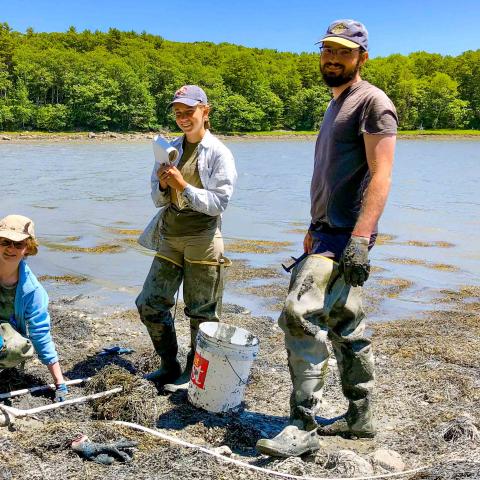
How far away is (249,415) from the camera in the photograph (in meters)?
4.70

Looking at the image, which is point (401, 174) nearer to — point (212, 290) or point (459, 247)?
point (459, 247)

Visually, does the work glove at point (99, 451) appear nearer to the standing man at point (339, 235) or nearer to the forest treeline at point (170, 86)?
the standing man at point (339, 235)

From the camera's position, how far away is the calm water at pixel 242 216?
407 inches

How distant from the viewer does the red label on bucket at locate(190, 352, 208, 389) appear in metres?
4.46

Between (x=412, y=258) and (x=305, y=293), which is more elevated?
(x=305, y=293)

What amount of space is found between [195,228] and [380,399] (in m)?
2.05

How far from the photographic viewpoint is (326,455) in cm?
388

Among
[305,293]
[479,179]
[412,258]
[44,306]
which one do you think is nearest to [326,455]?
[305,293]

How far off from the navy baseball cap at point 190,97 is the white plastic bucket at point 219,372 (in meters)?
1.71

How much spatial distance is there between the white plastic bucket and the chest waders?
0.38m

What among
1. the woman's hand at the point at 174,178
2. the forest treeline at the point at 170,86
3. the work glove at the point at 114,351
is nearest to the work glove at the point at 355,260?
the woman's hand at the point at 174,178

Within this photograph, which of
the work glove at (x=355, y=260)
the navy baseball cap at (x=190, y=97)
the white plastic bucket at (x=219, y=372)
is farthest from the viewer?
the navy baseball cap at (x=190, y=97)

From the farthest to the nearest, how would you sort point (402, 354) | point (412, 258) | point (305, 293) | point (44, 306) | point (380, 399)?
point (412, 258) → point (402, 354) → point (380, 399) → point (44, 306) → point (305, 293)

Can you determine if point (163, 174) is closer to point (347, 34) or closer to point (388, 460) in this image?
point (347, 34)
